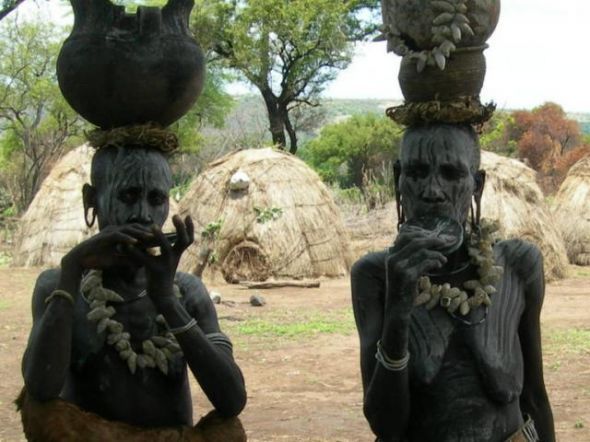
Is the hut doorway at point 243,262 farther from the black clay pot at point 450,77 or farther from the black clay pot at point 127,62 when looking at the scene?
the black clay pot at point 450,77

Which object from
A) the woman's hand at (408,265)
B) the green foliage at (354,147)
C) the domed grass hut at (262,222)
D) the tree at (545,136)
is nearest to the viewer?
the woman's hand at (408,265)

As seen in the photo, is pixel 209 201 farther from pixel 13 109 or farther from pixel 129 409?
pixel 13 109

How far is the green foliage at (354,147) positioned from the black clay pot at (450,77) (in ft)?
129

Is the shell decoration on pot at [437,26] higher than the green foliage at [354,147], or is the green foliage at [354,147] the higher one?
the shell decoration on pot at [437,26]

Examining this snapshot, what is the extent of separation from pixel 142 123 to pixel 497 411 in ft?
4.36

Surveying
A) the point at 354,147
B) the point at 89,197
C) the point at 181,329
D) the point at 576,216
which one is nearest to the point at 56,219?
the point at 576,216

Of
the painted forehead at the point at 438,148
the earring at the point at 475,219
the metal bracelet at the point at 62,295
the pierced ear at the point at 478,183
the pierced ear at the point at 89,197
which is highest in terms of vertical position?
the painted forehead at the point at 438,148

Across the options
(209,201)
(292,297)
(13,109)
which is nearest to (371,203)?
(209,201)

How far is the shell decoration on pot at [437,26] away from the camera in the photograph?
261 centimetres

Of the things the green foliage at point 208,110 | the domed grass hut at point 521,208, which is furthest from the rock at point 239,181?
the green foliage at point 208,110

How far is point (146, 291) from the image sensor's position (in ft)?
9.01

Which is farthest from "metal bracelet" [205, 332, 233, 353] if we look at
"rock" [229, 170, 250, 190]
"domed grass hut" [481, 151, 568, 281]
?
"domed grass hut" [481, 151, 568, 281]

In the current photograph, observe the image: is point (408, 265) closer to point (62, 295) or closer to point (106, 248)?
point (106, 248)

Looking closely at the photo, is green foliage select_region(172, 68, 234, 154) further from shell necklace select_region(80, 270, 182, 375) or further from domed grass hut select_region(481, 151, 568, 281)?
shell necklace select_region(80, 270, 182, 375)
